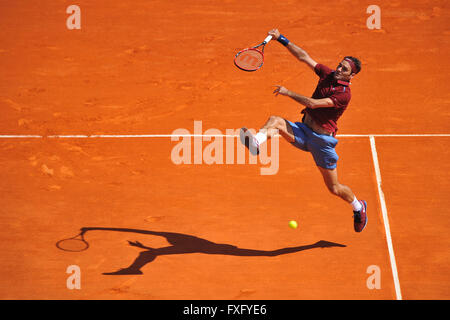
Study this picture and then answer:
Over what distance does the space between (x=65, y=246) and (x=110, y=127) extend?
3.06 metres

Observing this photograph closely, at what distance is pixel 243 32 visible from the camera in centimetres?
1444

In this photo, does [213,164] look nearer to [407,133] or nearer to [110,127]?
[110,127]

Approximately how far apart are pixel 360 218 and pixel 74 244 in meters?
4.08

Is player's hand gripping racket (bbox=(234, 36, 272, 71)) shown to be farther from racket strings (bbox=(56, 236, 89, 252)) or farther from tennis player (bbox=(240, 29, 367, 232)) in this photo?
racket strings (bbox=(56, 236, 89, 252))

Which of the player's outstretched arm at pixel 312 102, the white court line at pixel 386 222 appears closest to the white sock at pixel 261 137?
the player's outstretched arm at pixel 312 102

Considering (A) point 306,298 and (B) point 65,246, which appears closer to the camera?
(A) point 306,298

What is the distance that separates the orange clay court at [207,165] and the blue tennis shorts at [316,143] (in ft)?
4.24

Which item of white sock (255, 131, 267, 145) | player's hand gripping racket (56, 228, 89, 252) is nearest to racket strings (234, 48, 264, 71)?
white sock (255, 131, 267, 145)

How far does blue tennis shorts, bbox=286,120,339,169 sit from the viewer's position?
8.86 metres

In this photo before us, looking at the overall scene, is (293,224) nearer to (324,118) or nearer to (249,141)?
(324,118)

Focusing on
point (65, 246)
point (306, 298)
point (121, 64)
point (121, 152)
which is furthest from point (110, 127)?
point (306, 298)

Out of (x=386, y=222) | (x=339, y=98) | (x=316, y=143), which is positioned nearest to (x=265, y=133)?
(x=316, y=143)

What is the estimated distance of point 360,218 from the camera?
942 cm

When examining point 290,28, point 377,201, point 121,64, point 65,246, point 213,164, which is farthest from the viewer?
point 290,28
